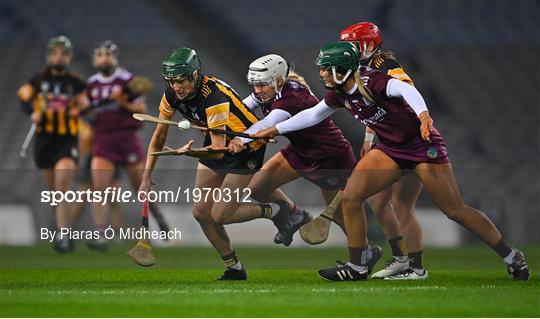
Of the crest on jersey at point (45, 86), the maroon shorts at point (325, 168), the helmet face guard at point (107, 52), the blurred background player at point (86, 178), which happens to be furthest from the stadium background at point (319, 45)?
the maroon shorts at point (325, 168)

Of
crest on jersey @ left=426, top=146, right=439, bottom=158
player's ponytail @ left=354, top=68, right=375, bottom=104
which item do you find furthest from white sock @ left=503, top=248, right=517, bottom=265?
player's ponytail @ left=354, top=68, right=375, bottom=104

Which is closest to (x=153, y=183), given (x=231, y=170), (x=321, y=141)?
(x=231, y=170)

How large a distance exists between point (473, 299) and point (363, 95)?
1496mm

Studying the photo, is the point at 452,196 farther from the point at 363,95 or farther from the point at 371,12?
the point at 371,12

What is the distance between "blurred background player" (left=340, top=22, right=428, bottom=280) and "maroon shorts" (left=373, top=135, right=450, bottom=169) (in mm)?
393

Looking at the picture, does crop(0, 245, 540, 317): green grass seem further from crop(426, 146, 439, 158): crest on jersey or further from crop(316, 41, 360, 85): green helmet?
crop(316, 41, 360, 85): green helmet

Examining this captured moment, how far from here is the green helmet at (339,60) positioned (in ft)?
23.8

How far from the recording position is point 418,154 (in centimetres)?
732

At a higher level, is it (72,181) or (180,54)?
(180,54)

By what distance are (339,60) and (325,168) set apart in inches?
41.1

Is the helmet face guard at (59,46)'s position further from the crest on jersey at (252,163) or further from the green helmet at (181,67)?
the green helmet at (181,67)

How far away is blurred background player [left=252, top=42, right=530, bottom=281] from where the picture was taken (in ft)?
23.8

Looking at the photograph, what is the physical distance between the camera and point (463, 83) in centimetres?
1659

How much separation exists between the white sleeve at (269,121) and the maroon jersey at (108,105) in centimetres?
450
